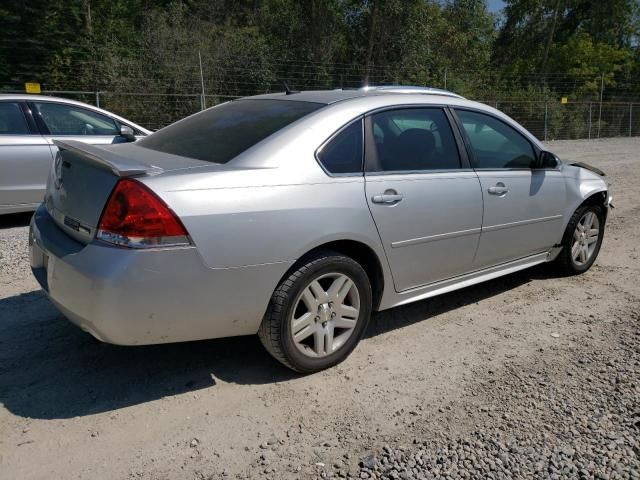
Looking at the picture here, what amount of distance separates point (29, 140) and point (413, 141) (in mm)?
4992

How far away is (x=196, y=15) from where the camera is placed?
26.3 meters

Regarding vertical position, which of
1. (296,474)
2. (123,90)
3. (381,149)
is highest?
(123,90)

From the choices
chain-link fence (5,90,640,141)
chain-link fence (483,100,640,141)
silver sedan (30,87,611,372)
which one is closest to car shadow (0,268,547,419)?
silver sedan (30,87,611,372)

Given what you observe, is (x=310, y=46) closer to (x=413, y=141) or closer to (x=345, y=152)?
(x=413, y=141)

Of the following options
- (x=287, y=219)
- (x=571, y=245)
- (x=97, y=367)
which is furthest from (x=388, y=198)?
(x=571, y=245)

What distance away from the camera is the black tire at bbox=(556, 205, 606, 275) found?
16.2 feet

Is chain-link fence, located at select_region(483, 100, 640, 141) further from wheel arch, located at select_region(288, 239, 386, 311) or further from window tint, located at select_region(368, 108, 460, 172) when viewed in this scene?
wheel arch, located at select_region(288, 239, 386, 311)

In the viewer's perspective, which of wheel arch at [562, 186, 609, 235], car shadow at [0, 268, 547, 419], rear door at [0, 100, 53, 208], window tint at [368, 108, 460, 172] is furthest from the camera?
rear door at [0, 100, 53, 208]

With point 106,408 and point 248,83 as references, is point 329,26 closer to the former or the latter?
point 248,83

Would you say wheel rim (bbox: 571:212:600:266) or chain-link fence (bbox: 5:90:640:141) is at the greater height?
chain-link fence (bbox: 5:90:640:141)

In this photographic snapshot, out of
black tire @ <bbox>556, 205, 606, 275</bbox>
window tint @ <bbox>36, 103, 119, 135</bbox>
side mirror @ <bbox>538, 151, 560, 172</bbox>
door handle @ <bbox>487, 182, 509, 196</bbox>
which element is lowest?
black tire @ <bbox>556, 205, 606, 275</bbox>

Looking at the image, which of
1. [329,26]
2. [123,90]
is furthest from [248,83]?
[329,26]

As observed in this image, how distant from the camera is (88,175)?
9.96ft

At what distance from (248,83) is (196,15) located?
26.2 ft
